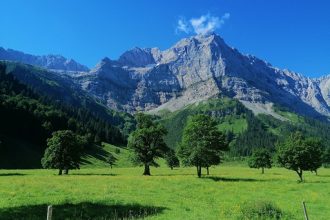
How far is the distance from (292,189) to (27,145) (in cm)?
12317

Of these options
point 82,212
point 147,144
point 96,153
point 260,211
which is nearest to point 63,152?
point 147,144

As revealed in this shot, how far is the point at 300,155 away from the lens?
73.8 m

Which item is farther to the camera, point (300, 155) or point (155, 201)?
point (300, 155)

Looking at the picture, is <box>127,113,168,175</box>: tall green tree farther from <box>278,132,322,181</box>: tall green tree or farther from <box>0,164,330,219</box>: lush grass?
<box>0,164,330,219</box>: lush grass

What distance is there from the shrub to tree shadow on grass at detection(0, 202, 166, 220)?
23.5ft

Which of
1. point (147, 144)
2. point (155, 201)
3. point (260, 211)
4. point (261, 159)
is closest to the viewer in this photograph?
point (260, 211)

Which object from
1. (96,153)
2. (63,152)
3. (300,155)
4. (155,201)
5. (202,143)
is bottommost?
(155,201)

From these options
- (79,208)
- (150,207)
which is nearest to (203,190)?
(150,207)

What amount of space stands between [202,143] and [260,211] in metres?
43.8

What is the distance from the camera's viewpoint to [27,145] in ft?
501

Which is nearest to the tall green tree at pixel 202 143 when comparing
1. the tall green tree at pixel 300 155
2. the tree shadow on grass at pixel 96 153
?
the tall green tree at pixel 300 155

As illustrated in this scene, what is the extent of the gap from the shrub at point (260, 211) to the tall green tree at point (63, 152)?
60.7 meters

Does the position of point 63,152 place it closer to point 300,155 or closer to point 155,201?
point 300,155

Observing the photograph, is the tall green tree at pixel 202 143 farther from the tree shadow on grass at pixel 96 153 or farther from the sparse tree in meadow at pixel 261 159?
the tree shadow on grass at pixel 96 153
